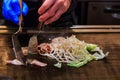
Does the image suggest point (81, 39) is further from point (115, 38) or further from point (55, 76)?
point (55, 76)

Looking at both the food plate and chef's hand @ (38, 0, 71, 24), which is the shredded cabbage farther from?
chef's hand @ (38, 0, 71, 24)

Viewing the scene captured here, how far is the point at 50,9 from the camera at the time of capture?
114cm

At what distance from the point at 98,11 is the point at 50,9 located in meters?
0.98

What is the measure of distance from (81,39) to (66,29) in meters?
0.09

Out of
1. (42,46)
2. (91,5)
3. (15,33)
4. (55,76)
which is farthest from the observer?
(91,5)

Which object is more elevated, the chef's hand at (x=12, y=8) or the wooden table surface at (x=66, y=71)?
the chef's hand at (x=12, y=8)

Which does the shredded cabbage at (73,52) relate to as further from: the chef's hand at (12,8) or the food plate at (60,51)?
the chef's hand at (12,8)

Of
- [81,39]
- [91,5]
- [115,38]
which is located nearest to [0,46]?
[81,39]

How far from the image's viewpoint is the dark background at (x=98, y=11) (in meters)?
2.05

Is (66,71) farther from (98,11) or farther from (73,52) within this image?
(98,11)

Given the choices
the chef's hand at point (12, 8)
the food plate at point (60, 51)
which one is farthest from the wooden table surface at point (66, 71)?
the chef's hand at point (12, 8)

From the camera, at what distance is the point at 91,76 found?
43.9 inches

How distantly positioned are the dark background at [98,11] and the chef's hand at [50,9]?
0.89m

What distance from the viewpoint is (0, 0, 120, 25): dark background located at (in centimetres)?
205
